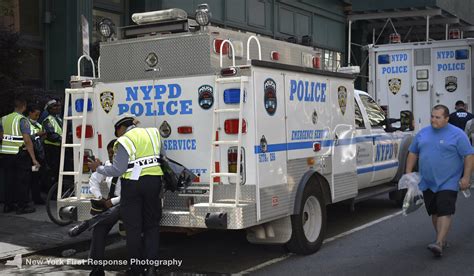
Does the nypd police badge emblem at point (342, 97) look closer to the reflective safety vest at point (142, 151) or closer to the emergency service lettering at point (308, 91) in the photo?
the emergency service lettering at point (308, 91)

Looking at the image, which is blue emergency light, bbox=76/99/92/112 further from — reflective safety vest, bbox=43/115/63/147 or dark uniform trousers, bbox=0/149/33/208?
reflective safety vest, bbox=43/115/63/147

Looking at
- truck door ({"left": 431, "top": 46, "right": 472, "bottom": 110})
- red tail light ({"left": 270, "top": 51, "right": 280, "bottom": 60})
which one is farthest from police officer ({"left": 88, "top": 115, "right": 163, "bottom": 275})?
truck door ({"left": 431, "top": 46, "right": 472, "bottom": 110})

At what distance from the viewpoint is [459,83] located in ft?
44.8

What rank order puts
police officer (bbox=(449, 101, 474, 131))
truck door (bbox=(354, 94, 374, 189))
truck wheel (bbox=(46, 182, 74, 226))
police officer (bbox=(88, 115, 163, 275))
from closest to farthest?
1. police officer (bbox=(88, 115, 163, 275))
2. truck wheel (bbox=(46, 182, 74, 226))
3. truck door (bbox=(354, 94, 374, 189))
4. police officer (bbox=(449, 101, 474, 131))

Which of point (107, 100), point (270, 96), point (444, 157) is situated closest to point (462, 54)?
point (444, 157)

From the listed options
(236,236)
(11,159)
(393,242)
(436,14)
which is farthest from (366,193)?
(436,14)

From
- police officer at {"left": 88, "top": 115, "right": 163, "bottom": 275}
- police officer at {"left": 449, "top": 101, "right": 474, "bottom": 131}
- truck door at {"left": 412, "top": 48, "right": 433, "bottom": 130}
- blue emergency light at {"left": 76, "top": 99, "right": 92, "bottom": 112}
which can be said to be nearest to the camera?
police officer at {"left": 88, "top": 115, "right": 163, "bottom": 275}

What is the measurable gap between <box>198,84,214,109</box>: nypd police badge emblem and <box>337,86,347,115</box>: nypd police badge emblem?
226 cm

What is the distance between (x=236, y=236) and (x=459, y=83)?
7467mm

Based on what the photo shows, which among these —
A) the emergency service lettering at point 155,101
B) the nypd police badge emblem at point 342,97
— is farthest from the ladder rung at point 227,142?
the nypd police badge emblem at point 342,97

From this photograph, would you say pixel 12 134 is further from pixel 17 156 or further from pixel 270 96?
pixel 270 96

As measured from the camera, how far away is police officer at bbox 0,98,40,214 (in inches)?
372

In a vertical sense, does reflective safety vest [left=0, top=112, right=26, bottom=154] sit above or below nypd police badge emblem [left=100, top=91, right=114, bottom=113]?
below

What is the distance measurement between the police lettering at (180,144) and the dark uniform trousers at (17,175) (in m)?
3.67
